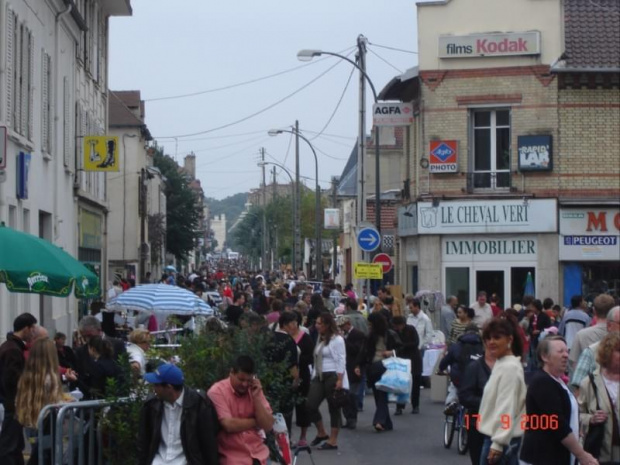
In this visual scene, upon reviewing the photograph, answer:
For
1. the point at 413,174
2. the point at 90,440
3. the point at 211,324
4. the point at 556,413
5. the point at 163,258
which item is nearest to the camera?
the point at 556,413

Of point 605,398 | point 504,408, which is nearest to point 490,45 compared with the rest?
point 504,408

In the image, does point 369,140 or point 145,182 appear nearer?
point 145,182

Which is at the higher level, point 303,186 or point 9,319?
point 303,186

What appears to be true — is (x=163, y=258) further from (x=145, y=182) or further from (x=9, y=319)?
(x=9, y=319)

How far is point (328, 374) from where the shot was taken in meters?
15.1

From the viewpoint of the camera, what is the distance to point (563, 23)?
31.7m

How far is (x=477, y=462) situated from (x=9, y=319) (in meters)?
10.9

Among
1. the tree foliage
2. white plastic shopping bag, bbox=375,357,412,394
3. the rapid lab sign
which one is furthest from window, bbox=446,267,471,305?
the tree foliage

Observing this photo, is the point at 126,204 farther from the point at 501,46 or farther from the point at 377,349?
the point at 377,349

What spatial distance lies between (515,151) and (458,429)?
56.4ft

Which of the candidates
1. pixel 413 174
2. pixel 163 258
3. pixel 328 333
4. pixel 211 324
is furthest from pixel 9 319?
pixel 163 258

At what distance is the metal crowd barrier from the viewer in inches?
362

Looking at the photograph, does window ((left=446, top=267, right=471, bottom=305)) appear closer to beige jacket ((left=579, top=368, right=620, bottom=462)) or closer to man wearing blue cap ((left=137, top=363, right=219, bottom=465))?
beige jacket ((left=579, top=368, right=620, bottom=462))

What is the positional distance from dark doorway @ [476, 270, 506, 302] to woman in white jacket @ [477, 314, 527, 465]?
23.0 meters
